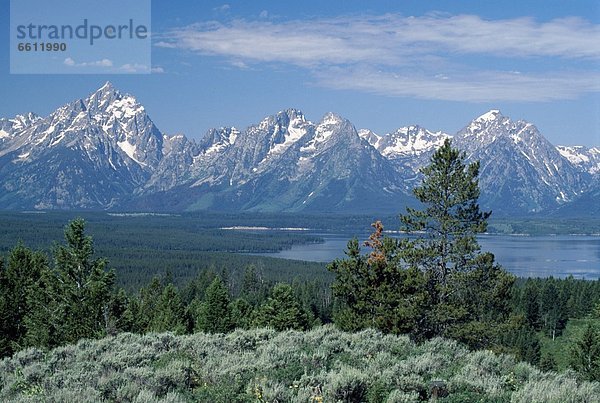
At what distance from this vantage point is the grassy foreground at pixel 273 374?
1045cm

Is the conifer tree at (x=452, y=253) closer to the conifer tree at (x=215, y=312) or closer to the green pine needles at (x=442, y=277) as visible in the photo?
the green pine needles at (x=442, y=277)

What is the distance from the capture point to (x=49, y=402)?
9531 mm

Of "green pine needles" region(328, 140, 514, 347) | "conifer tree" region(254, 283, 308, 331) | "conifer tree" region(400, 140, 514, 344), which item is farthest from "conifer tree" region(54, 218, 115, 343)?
"conifer tree" region(254, 283, 308, 331)

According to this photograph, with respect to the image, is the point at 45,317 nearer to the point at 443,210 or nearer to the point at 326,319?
the point at 443,210

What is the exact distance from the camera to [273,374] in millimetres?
11680

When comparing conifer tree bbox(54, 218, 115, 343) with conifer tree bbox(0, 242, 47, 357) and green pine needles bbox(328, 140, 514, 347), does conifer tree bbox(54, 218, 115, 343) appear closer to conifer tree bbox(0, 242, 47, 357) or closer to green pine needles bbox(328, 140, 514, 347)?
conifer tree bbox(0, 242, 47, 357)

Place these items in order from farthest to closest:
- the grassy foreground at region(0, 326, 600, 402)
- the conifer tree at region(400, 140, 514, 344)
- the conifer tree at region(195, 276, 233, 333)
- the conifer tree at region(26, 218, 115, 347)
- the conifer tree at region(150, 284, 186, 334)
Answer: the conifer tree at region(195, 276, 233, 333) < the conifer tree at region(150, 284, 186, 334) < the conifer tree at region(26, 218, 115, 347) < the conifer tree at region(400, 140, 514, 344) < the grassy foreground at region(0, 326, 600, 402)

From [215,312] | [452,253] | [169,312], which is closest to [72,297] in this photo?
[452,253]

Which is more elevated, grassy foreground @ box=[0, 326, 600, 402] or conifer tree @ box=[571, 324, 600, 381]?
grassy foreground @ box=[0, 326, 600, 402]

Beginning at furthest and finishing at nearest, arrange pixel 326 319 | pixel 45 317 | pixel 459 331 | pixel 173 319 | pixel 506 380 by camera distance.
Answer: pixel 326 319 < pixel 173 319 < pixel 45 317 < pixel 459 331 < pixel 506 380

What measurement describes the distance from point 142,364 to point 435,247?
20766 mm

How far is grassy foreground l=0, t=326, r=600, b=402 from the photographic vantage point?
10.4 meters

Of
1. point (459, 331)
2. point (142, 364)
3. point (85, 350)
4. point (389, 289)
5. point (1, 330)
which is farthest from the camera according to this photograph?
point (1, 330)

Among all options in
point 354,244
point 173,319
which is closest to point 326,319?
point 173,319
